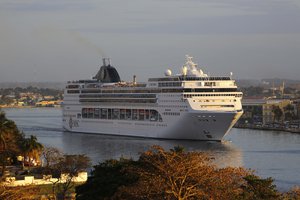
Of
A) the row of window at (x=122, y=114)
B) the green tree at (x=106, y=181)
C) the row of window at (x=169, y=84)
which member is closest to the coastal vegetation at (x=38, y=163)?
the green tree at (x=106, y=181)

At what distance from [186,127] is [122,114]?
7015 mm

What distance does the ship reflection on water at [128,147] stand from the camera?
3350 centimetres

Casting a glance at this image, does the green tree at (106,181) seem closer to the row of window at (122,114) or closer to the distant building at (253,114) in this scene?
the row of window at (122,114)

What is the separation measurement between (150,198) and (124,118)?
3395 centimetres

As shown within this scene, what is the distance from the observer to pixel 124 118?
47250mm

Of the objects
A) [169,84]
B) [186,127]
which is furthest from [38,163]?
[169,84]

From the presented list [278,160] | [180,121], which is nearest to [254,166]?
[278,160]

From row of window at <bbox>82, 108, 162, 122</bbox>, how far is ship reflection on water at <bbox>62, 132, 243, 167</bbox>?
146 cm

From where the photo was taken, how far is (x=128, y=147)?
3847cm

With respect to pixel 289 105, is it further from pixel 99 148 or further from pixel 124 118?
pixel 99 148

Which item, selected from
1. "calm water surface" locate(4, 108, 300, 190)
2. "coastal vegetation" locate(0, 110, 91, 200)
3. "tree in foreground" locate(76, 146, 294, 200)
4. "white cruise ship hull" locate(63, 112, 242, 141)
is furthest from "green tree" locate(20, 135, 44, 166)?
"white cruise ship hull" locate(63, 112, 242, 141)

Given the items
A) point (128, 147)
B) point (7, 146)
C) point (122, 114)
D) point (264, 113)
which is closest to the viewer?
point (7, 146)

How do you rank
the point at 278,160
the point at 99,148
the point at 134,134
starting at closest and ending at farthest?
the point at 278,160 → the point at 99,148 → the point at 134,134

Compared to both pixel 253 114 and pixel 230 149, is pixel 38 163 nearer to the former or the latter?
pixel 230 149
